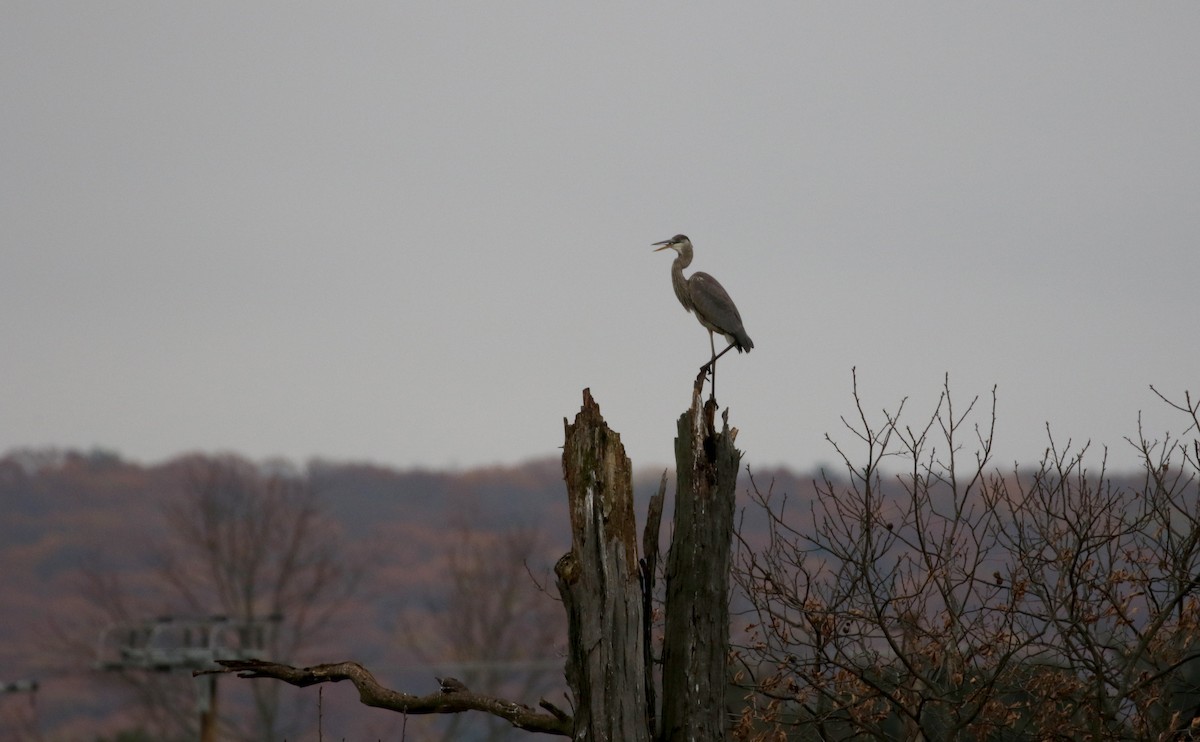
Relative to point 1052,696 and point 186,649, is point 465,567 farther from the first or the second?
point 1052,696

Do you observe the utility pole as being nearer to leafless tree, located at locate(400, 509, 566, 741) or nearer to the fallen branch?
leafless tree, located at locate(400, 509, 566, 741)

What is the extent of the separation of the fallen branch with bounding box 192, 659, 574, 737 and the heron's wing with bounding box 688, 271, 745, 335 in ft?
11.0

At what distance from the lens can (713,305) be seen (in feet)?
35.8

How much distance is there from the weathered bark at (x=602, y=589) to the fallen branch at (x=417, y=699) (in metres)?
0.45

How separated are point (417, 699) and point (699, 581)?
74.5 inches

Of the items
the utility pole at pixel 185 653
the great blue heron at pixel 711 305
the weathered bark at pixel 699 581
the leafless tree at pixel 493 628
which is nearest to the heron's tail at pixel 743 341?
the great blue heron at pixel 711 305

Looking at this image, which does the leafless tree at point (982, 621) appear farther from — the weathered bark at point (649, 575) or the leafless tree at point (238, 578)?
the leafless tree at point (238, 578)

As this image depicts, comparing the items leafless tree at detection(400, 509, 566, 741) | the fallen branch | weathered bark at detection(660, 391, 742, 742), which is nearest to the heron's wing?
weathered bark at detection(660, 391, 742, 742)

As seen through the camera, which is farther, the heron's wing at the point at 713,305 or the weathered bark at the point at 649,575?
the heron's wing at the point at 713,305

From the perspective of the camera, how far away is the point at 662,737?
828 centimetres

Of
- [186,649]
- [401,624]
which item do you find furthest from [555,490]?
[186,649]

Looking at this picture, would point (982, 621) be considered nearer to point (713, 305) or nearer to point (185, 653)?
point (713, 305)

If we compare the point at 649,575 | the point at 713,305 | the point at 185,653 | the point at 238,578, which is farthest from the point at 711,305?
the point at 238,578

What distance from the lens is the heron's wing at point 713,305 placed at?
10.8 meters
